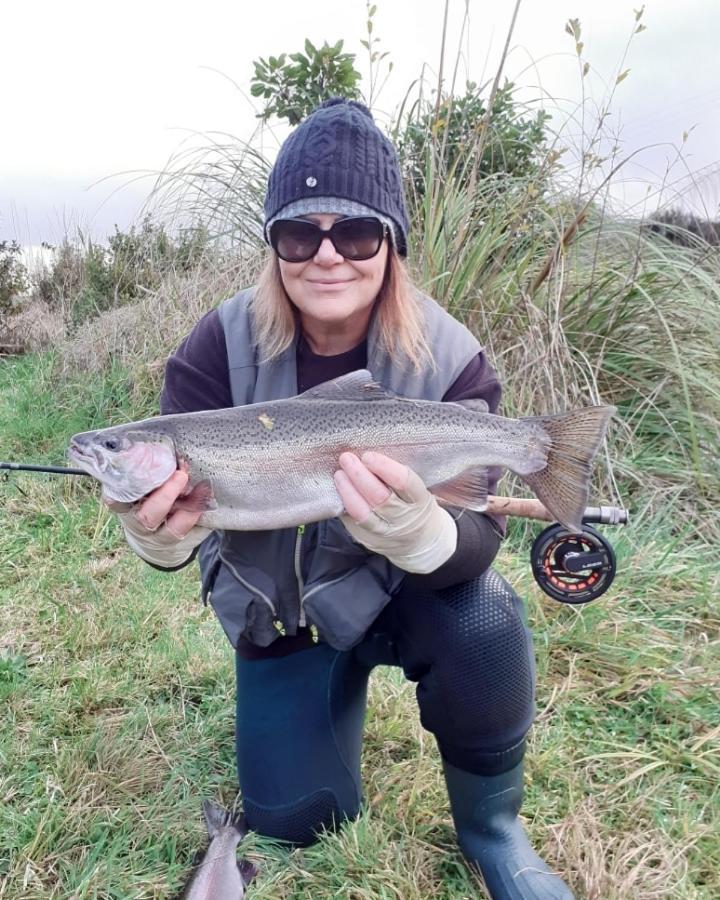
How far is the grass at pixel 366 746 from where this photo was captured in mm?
2156

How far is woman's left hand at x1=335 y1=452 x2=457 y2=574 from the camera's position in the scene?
78.0 inches

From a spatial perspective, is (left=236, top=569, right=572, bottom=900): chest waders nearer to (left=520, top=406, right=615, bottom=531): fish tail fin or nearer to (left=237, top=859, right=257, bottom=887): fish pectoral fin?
(left=237, top=859, right=257, bottom=887): fish pectoral fin

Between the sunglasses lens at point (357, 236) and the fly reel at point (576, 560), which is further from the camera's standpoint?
the fly reel at point (576, 560)

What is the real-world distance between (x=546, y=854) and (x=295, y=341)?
71.6 inches

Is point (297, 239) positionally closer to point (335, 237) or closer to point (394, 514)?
point (335, 237)

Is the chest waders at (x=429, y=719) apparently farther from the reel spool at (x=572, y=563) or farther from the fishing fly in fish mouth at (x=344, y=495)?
the reel spool at (x=572, y=563)

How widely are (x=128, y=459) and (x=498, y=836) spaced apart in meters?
1.57

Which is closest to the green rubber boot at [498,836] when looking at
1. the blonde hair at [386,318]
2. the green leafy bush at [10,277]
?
the blonde hair at [386,318]

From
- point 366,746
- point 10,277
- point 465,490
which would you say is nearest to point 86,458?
point 465,490

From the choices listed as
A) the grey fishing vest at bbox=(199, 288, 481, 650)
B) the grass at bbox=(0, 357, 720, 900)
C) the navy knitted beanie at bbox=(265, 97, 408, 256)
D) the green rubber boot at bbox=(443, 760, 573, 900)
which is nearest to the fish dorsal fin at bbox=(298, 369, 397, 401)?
the grey fishing vest at bbox=(199, 288, 481, 650)

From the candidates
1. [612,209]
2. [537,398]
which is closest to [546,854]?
[537,398]

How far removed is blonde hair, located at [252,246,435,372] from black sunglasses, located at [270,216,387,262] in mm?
145

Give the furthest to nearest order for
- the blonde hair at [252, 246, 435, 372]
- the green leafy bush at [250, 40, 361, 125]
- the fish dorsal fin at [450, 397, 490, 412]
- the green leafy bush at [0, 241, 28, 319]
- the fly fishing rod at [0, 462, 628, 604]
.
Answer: the green leafy bush at [0, 241, 28, 319], the green leafy bush at [250, 40, 361, 125], the fly fishing rod at [0, 462, 628, 604], the blonde hair at [252, 246, 435, 372], the fish dorsal fin at [450, 397, 490, 412]

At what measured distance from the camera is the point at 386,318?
2373mm
